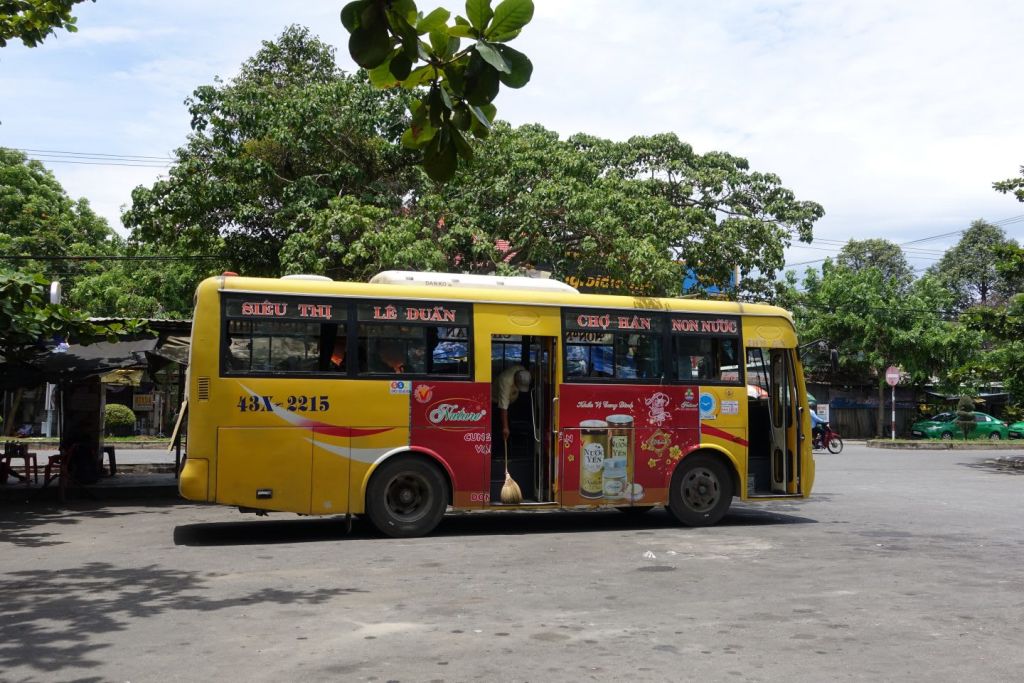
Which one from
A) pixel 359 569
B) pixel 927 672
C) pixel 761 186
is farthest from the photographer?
pixel 761 186

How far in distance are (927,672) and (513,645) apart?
2507 mm

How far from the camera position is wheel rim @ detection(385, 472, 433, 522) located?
11.3 meters

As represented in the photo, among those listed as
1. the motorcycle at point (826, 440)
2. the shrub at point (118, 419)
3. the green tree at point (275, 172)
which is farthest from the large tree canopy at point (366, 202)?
the shrub at point (118, 419)

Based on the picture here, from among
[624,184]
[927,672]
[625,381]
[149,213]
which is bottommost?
[927,672]

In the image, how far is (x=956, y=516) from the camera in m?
13.7

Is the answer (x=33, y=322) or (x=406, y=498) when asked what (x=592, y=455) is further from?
(x=33, y=322)

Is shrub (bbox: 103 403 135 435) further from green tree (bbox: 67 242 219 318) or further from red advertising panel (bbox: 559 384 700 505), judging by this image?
red advertising panel (bbox: 559 384 700 505)

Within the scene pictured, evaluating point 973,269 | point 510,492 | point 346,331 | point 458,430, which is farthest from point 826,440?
point 973,269

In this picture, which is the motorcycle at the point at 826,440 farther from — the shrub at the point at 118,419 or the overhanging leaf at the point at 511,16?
the overhanging leaf at the point at 511,16

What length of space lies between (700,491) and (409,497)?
3925 mm

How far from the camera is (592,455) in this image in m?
12.1

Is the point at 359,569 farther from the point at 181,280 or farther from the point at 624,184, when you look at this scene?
the point at 181,280

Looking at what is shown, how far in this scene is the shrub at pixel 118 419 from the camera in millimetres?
34906

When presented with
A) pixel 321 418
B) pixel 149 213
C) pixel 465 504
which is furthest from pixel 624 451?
pixel 149 213
